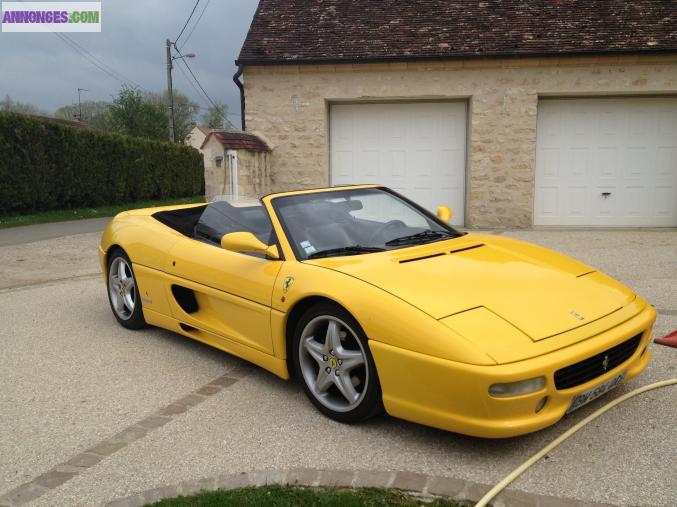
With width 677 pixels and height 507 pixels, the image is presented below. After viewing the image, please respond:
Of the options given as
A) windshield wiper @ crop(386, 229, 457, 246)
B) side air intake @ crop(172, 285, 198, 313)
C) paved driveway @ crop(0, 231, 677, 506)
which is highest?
windshield wiper @ crop(386, 229, 457, 246)

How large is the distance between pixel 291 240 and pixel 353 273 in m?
0.64

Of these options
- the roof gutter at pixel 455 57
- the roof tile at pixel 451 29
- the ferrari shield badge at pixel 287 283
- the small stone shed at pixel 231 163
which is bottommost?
the ferrari shield badge at pixel 287 283

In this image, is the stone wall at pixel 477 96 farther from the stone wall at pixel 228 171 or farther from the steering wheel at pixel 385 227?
the steering wheel at pixel 385 227

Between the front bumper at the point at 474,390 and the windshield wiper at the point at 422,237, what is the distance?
1090 mm

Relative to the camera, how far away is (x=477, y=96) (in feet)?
38.0

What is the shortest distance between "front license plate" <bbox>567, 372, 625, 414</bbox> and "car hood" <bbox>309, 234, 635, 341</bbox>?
31 cm

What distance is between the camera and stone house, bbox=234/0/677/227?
37.0 ft

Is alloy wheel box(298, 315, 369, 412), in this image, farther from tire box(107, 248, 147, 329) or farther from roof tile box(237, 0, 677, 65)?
roof tile box(237, 0, 677, 65)

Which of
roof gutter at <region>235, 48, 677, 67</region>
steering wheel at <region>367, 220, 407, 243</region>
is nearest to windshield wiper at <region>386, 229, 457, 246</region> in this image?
steering wheel at <region>367, 220, 407, 243</region>

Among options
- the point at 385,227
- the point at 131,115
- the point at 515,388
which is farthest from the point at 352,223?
the point at 131,115

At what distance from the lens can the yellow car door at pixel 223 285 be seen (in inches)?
143

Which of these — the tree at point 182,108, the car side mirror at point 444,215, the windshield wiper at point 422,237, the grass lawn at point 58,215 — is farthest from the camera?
the tree at point 182,108

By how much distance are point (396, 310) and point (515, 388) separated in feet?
2.16

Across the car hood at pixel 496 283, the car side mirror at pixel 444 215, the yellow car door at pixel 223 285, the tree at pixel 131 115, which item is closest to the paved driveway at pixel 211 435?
the yellow car door at pixel 223 285
